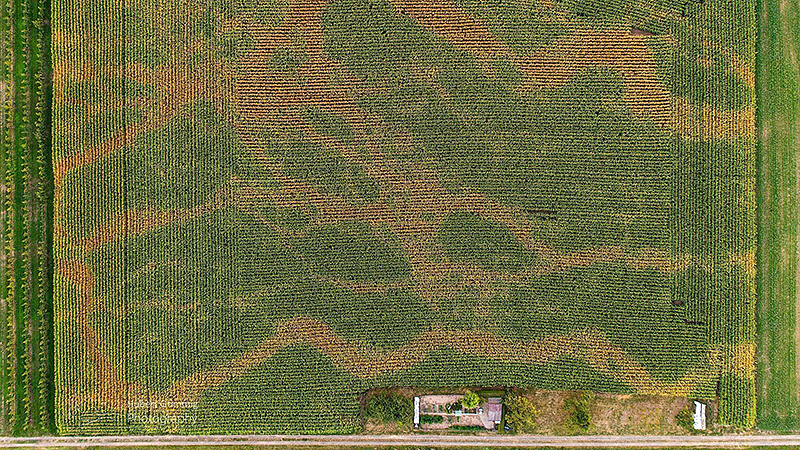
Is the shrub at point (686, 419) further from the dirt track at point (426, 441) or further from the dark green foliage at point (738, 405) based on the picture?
the dark green foliage at point (738, 405)

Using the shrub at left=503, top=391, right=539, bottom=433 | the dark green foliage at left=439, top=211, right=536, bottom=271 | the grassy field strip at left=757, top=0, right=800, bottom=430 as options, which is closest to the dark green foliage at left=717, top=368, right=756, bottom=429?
the grassy field strip at left=757, top=0, right=800, bottom=430

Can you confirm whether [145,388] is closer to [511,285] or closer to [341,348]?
[341,348]

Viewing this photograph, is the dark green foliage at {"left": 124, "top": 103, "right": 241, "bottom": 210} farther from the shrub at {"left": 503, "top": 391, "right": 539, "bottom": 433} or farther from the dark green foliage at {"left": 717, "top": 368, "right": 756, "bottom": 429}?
the dark green foliage at {"left": 717, "top": 368, "right": 756, "bottom": 429}

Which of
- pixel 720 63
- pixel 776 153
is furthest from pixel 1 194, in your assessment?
pixel 776 153

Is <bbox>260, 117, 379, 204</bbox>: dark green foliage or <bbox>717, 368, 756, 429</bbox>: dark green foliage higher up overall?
<bbox>260, 117, 379, 204</bbox>: dark green foliage

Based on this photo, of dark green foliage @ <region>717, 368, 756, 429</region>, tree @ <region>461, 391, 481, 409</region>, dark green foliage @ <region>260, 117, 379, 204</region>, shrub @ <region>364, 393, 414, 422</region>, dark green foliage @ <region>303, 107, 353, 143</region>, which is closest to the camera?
tree @ <region>461, 391, 481, 409</region>

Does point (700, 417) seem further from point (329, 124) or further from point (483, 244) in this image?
point (329, 124)

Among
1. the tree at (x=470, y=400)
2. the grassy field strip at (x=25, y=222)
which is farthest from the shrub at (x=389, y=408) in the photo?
the grassy field strip at (x=25, y=222)
